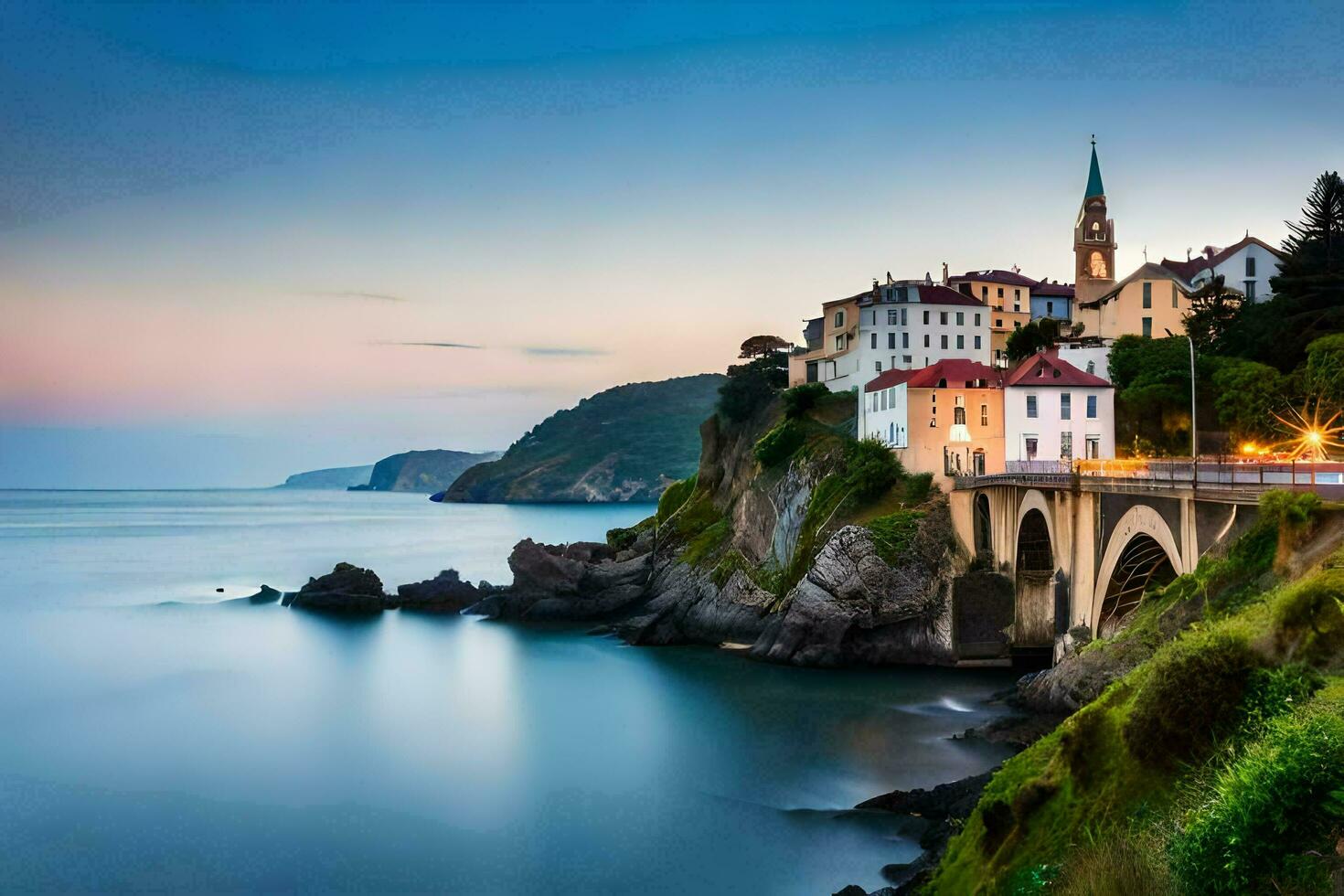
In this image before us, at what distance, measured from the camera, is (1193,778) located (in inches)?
635

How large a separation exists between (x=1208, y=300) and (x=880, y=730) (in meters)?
45.0

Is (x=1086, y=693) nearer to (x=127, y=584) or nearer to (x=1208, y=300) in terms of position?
(x=1208, y=300)

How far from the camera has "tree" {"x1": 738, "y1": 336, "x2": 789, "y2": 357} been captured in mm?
100000

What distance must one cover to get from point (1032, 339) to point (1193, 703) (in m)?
61.9

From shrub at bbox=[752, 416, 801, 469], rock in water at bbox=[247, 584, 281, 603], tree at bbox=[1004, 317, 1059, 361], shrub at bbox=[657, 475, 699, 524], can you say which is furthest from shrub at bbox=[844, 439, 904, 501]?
rock in water at bbox=[247, 584, 281, 603]

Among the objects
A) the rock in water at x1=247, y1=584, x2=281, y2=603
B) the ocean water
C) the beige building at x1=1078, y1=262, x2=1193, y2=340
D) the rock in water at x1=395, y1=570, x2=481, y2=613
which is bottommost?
the ocean water

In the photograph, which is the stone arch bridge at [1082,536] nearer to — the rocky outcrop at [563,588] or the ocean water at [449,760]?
the ocean water at [449,760]

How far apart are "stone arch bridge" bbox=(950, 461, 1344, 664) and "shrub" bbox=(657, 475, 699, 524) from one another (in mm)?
33629

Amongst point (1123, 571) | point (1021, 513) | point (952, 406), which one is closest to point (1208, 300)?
point (952, 406)

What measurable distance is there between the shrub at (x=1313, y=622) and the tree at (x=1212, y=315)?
51.5m

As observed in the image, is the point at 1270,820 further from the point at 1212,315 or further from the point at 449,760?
the point at 1212,315

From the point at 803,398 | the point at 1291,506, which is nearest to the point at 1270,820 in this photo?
the point at 1291,506

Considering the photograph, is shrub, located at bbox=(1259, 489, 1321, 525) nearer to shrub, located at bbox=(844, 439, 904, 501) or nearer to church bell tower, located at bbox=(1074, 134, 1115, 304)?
shrub, located at bbox=(844, 439, 904, 501)

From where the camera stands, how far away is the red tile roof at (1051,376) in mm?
57625
